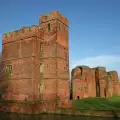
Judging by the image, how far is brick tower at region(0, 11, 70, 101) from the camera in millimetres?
24797

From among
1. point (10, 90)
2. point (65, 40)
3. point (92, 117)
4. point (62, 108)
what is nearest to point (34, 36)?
point (65, 40)

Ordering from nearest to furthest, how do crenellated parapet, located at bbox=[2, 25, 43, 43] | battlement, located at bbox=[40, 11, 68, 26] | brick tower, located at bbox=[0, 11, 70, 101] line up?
brick tower, located at bbox=[0, 11, 70, 101]
crenellated parapet, located at bbox=[2, 25, 43, 43]
battlement, located at bbox=[40, 11, 68, 26]

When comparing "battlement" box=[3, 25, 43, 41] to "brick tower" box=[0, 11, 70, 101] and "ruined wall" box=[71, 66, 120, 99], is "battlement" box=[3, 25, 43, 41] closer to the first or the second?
"brick tower" box=[0, 11, 70, 101]

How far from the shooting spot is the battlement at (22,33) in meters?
25.8

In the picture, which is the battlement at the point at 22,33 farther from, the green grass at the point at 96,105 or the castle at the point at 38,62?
the green grass at the point at 96,105

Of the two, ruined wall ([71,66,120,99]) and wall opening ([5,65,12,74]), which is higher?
wall opening ([5,65,12,74])

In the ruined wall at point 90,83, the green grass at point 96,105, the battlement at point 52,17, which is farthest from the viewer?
the ruined wall at point 90,83

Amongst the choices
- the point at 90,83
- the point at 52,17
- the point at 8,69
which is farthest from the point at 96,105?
the point at 52,17

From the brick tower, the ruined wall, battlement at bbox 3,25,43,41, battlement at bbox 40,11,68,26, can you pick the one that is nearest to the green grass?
the brick tower

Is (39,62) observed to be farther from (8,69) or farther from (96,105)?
(96,105)

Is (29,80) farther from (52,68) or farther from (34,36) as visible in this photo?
(34,36)

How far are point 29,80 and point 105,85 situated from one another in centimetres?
1898

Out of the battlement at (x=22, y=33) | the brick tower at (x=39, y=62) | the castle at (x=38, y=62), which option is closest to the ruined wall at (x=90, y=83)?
the castle at (x=38, y=62)

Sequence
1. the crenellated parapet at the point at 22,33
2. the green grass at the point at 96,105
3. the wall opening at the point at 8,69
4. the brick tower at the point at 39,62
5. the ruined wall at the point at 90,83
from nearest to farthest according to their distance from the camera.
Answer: the brick tower at the point at 39,62
the green grass at the point at 96,105
the crenellated parapet at the point at 22,33
the wall opening at the point at 8,69
the ruined wall at the point at 90,83
